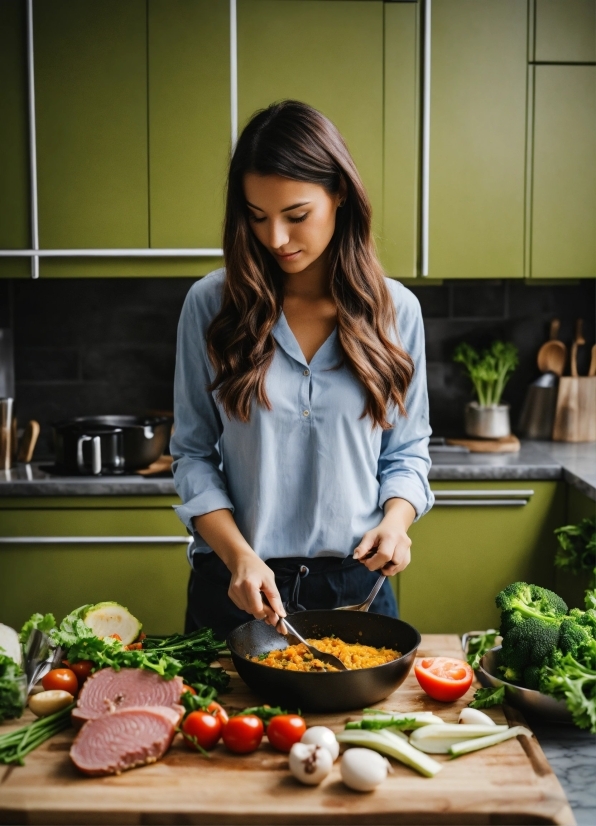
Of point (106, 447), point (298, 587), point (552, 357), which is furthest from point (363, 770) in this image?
point (552, 357)

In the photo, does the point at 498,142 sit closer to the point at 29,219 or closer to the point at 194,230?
the point at 194,230

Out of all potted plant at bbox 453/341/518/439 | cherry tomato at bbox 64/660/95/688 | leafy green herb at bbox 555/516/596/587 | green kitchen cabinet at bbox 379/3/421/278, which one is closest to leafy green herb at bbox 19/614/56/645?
cherry tomato at bbox 64/660/95/688

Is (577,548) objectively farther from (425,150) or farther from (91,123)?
(91,123)

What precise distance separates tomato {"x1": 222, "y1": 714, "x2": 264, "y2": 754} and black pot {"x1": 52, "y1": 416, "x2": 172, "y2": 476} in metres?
1.71

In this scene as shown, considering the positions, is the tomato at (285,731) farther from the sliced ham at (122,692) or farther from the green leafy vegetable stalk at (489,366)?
the green leafy vegetable stalk at (489,366)

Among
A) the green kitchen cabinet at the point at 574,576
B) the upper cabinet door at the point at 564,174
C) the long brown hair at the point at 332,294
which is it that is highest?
the upper cabinet door at the point at 564,174

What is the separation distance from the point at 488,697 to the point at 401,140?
6.98 feet

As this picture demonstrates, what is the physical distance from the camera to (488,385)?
130 inches

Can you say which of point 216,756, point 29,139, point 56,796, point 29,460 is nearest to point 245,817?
point 216,756

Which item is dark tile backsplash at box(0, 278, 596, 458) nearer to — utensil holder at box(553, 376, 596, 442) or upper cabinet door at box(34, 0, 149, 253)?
utensil holder at box(553, 376, 596, 442)

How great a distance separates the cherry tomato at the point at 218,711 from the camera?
1253mm

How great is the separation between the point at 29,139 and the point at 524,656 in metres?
2.40

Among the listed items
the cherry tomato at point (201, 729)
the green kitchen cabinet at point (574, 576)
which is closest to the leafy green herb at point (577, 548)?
the green kitchen cabinet at point (574, 576)

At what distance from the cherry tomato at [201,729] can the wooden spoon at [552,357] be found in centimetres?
249
